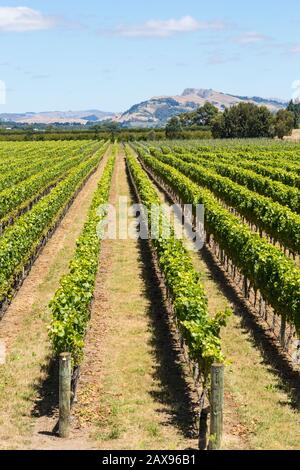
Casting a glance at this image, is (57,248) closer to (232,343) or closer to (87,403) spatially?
(232,343)

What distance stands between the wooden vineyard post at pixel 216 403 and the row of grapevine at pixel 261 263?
4.40 meters

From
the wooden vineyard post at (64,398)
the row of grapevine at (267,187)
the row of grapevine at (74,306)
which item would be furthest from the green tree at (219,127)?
the wooden vineyard post at (64,398)

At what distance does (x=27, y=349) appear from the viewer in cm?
1616

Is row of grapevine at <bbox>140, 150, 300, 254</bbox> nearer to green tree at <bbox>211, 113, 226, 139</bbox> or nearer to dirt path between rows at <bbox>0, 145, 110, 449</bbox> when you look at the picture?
dirt path between rows at <bbox>0, 145, 110, 449</bbox>

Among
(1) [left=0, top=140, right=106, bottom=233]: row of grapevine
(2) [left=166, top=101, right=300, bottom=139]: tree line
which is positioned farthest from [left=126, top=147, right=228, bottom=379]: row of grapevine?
(2) [left=166, top=101, right=300, bottom=139]: tree line

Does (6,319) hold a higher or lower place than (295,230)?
lower

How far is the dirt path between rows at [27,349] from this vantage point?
1219 cm

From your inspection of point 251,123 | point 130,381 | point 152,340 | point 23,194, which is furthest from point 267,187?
point 251,123

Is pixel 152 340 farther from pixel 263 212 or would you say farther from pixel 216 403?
pixel 263 212

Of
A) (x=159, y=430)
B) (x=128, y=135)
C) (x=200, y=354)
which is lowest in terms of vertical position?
(x=159, y=430)

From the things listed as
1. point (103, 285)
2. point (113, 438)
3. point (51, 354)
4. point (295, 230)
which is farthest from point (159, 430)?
point (295, 230)

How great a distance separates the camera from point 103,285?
22156 mm
